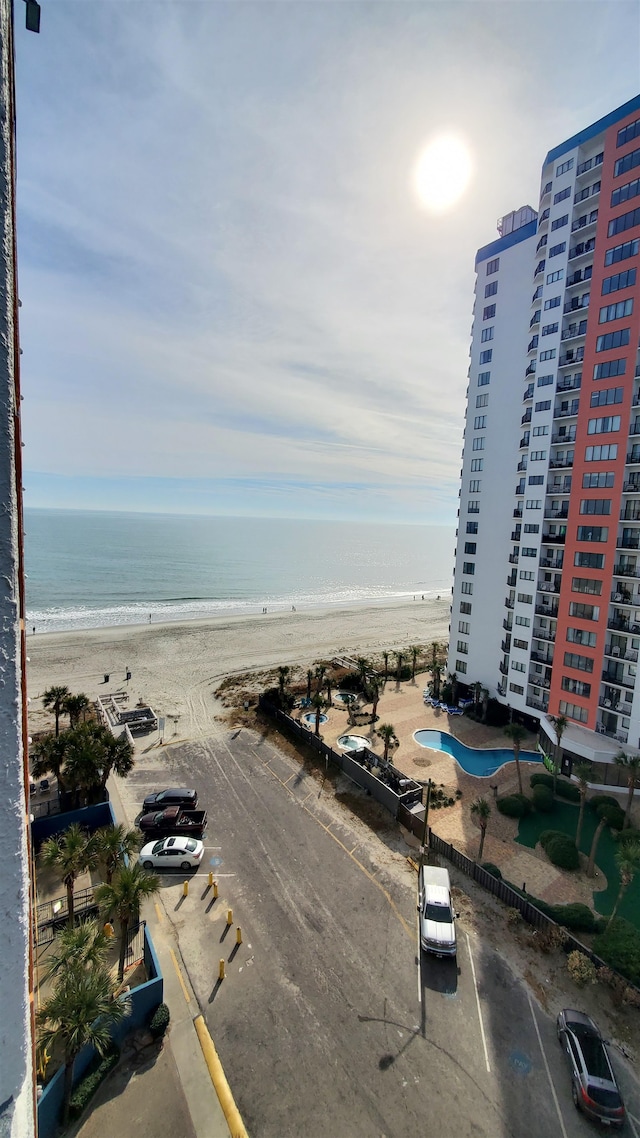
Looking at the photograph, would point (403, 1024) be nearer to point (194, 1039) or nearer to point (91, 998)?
point (194, 1039)

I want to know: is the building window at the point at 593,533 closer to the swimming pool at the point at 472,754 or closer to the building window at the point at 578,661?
the building window at the point at 578,661

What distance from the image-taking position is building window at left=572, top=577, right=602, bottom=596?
3548 centimetres

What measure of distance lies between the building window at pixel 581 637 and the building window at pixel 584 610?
3.41 ft

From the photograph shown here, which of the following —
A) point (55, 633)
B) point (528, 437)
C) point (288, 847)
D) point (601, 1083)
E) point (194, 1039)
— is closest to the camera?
point (601, 1083)

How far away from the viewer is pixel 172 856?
24734 mm

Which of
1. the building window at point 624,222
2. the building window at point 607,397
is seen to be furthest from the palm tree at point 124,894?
the building window at point 624,222

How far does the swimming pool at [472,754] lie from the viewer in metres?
36.8

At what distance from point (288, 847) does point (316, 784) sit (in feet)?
21.6

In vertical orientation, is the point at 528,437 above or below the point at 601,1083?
above

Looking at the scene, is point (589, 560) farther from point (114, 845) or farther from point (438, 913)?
point (114, 845)

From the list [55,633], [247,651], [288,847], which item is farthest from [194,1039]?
[55,633]

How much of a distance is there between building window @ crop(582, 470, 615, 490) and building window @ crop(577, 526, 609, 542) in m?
2.88

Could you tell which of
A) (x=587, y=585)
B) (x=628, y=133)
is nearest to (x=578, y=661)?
(x=587, y=585)

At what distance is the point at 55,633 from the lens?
75125 millimetres
